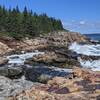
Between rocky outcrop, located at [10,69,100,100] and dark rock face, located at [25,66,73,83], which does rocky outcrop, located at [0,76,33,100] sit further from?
dark rock face, located at [25,66,73,83]

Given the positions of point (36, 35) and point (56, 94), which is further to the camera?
point (36, 35)

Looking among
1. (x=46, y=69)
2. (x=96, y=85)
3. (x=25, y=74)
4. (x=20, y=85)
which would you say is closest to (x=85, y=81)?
(x=96, y=85)

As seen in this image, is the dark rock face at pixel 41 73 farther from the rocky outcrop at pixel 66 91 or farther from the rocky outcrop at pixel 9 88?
the rocky outcrop at pixel 66 91

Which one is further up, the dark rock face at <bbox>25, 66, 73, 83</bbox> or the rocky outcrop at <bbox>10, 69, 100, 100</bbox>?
the dark rock face at <bbox>25, 66, 73, 83</bbox>

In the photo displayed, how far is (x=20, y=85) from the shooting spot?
75.3ft

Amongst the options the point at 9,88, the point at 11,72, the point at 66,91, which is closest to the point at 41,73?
the point at 11,72

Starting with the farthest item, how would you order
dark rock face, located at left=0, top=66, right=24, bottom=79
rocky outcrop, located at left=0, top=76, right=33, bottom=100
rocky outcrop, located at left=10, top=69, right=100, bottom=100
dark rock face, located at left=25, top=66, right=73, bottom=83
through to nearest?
dark rock face, located at left=0, top=66, right=24, bottom=79, dark rock face, located at left=25, top=66, right=73, bottom=83, rocky outcrop, located at left=0, top=76, right=33, bottom=100, rocky outcrop, located at left=10, top=69, right=100, bottom=100

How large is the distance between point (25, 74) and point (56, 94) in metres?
18.5

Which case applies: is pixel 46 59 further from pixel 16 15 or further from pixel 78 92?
pixel 16 15

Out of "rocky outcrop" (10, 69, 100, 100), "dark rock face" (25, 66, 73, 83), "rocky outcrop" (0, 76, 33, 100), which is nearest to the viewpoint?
"rocky outcrop" (10, 69, 100, 100)

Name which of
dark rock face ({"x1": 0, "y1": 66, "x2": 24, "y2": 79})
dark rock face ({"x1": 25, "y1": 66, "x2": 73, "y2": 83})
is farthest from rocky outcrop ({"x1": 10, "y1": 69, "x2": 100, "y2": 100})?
dark rock face ({"x1": 0, "y1": 66, "x2": 24, "y2": 79})

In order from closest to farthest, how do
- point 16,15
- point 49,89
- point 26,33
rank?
1. point 49,89
2. point 26,33
3. point 16,15

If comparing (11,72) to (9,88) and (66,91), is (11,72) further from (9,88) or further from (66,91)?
(66,91)

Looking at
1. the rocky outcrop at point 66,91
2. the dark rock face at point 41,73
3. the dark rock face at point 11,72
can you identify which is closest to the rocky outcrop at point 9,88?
the rocky outcrop at point 66,91
